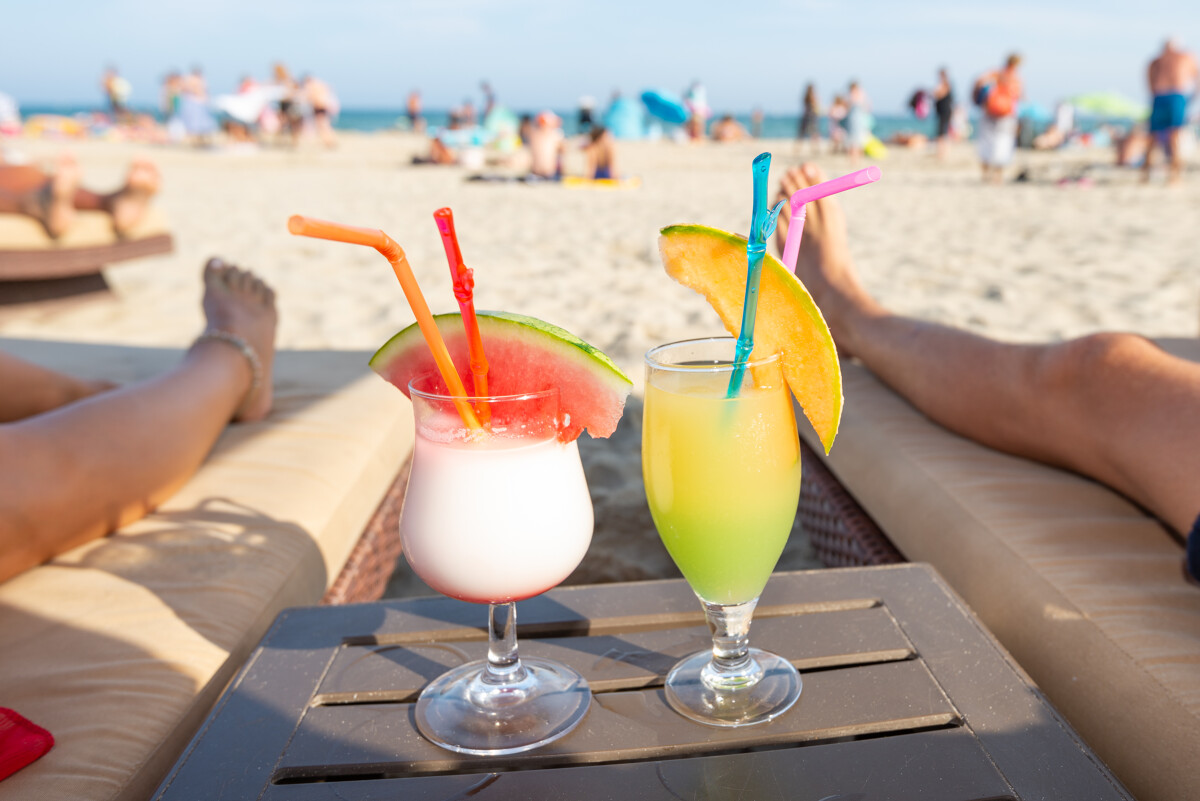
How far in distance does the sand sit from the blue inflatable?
27.6ft

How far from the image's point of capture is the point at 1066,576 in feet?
4.39

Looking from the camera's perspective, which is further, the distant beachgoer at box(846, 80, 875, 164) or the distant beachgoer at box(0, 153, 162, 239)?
the distant beachgoer at box(846, 80, 875, 164)

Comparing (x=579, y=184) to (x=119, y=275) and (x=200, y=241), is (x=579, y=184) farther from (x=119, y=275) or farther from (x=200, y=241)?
(x=119, y=275)

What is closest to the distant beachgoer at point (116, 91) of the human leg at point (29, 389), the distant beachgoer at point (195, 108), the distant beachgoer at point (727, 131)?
the distant beachgoer at point (195, 108)

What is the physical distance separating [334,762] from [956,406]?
1.49m

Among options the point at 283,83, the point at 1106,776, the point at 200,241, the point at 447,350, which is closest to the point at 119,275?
the point at 200,241

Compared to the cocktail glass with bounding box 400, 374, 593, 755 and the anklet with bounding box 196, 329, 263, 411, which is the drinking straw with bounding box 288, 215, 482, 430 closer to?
the cocktail glass with bounding box 400, 374, 593, 755

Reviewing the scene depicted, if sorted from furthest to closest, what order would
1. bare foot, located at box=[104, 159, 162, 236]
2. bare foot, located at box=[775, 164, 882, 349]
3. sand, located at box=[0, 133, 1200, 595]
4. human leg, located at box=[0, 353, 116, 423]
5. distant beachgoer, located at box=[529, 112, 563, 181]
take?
distant beachgoer, located at box=[529, 112, 563, 181] → bare foot, located at box=[104, 159, 162, 236] → sand, located at box=[0, 133, 1200, 595] → bare foot, located at box=[775, 164, 882, 349] → human leg, located at box=[0, 353, 116, 423]

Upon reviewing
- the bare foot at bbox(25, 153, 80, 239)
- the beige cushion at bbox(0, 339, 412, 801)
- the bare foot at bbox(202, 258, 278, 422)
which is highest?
the bare foot at bbox(25, 153, 80, 239)

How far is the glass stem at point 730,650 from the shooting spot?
3.18 feet

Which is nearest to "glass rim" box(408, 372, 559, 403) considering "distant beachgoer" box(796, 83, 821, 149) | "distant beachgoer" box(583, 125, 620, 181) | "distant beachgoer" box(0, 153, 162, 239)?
"distant beachgoer" box(0, 153, 162, 239)

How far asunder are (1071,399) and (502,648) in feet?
3.92

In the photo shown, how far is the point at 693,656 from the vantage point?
3.44ft

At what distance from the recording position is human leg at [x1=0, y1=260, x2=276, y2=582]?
53.7 inches
